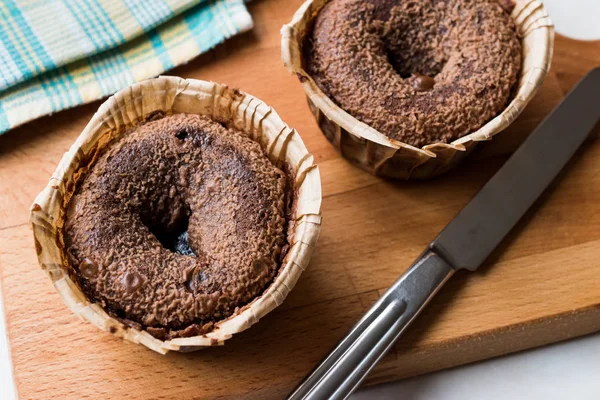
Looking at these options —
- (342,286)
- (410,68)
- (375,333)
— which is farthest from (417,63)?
(375,333)

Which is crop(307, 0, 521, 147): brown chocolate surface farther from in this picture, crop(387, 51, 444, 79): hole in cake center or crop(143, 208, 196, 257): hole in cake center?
crop(143, 208, 196, 257): hole in cake center

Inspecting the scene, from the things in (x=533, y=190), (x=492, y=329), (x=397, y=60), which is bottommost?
A: (x=492, y=329)

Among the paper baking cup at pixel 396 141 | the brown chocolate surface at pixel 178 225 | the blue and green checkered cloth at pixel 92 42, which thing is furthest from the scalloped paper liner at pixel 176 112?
the blue and green checkered cloth at pixel 92 42

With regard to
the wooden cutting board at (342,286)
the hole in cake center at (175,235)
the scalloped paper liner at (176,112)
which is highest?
the scalloped paper liner at (176,112)

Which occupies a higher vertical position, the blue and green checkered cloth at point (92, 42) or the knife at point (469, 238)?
the blue and green checkered cloth at point (92, 42)

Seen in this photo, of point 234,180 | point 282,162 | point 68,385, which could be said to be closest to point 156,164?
point 234,180

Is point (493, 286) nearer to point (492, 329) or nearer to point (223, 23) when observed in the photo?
point (492, 329)

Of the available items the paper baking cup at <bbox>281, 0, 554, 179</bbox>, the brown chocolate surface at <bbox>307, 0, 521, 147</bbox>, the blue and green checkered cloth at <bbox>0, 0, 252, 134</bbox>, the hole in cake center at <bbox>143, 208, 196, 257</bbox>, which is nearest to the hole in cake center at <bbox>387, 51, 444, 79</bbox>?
the brown chocolate surface at <bbox>307, 0, 521, 147</bbox>

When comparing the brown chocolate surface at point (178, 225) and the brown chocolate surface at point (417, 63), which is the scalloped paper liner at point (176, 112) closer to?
the brown chocolate surface at point (178, 225)
